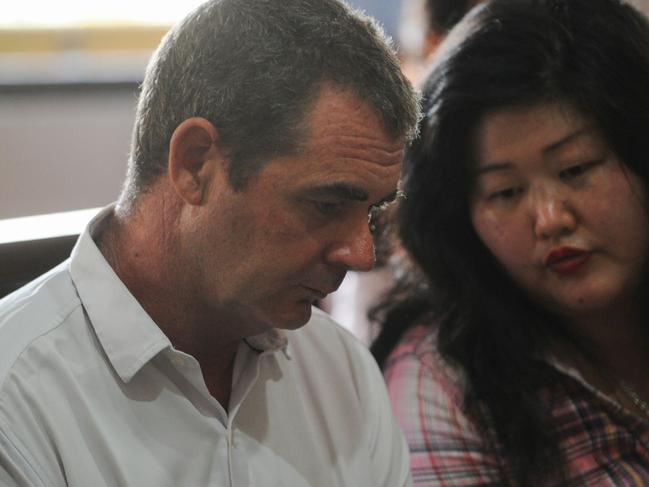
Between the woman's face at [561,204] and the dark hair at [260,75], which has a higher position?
the dark hair at [260,75]

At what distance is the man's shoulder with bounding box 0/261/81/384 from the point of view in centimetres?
96

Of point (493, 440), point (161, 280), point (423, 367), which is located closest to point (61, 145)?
point (423, 367)

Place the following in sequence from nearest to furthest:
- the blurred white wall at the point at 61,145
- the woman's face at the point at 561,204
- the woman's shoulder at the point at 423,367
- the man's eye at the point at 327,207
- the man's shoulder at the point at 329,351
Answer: the man's eye at the point at 327,207
the man's shoulder at the point at 329,351
the woman's face at the point at 561,204
the woman's shoulder at the point at 423,367
the blurred white wall at the point at 61,145

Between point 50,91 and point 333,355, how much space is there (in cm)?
227

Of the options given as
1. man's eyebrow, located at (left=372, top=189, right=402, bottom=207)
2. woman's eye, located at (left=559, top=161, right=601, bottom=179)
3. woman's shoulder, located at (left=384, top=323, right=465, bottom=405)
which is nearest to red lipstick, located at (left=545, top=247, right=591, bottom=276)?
woman's eye, located at (left=559, top=161, right=601, bottom=179)

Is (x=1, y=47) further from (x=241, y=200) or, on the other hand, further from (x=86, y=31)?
(x=241, y=200)

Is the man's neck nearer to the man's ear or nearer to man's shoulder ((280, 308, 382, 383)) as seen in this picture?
the man's ear

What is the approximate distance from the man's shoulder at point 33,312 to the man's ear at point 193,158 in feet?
0.51

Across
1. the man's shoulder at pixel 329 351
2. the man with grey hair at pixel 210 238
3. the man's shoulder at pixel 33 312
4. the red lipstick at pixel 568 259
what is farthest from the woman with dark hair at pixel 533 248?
the man's shoulder at pixel 33 312

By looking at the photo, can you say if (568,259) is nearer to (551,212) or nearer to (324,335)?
(551,212)

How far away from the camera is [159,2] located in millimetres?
3254

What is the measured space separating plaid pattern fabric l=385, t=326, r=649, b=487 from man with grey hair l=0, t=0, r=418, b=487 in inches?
15.6

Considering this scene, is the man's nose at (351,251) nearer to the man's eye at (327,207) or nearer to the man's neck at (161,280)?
the man's eye at (327,207)

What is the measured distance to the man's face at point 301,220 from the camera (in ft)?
3.33
